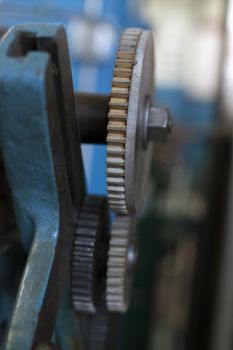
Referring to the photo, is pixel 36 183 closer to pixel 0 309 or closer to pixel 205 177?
pixel 0 309

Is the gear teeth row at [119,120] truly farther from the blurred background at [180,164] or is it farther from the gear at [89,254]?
the blurred background at [180,164]

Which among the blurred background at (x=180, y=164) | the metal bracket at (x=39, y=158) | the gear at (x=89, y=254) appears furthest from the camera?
the blurred background at (x=180, y=164)

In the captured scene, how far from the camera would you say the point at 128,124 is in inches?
13.1

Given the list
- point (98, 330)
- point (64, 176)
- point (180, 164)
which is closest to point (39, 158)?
point (64, 176)

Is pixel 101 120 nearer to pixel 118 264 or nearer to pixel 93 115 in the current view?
pixel 93 115

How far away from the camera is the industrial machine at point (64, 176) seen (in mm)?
294

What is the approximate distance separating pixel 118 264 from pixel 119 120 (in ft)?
0.44

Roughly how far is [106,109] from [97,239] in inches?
4.3

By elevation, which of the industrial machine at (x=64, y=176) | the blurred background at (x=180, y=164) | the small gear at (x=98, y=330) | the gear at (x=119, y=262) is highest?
the industrial machine at (x=64, y=176)

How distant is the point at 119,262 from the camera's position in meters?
0.40

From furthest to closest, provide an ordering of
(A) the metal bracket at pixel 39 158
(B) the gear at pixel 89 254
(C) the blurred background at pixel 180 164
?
(C) the blurred background at pixel 180 164, (B) the gear at pixel 89 254, (A) the metal bracket at pixel 39 158

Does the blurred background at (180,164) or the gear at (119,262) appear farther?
the blurred background at (180,164)

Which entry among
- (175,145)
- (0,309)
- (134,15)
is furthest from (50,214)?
(175,145)

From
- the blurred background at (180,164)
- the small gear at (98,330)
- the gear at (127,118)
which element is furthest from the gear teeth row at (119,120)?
the blurred background at (180,164)
